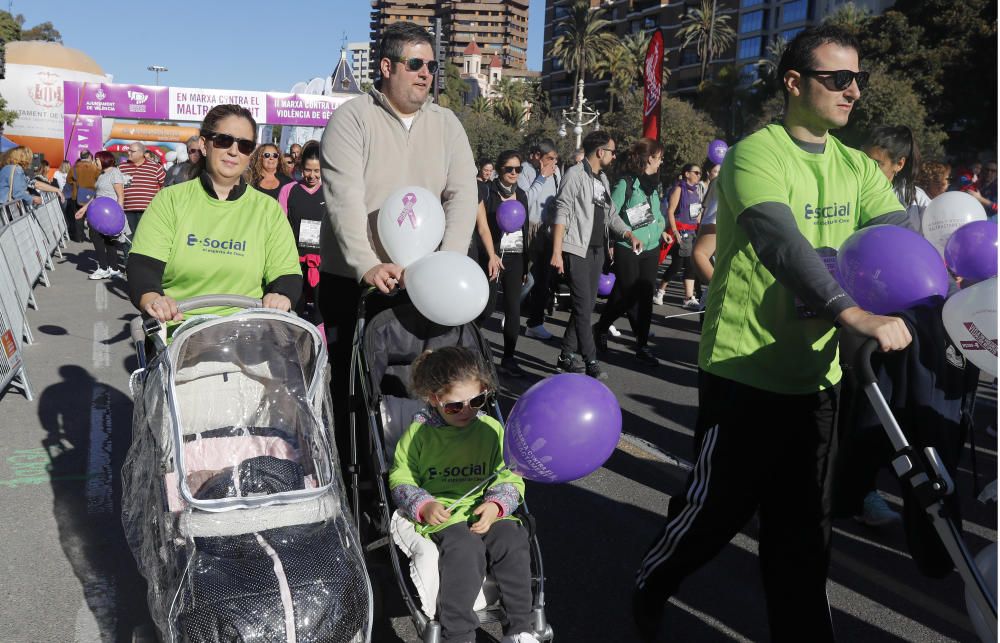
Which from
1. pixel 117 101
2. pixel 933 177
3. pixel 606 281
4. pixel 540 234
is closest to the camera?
pixel 933 177

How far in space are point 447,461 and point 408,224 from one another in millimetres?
1032

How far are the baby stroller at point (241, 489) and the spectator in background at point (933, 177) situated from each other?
221 inches

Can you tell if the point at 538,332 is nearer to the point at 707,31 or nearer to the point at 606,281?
the point at 606,281

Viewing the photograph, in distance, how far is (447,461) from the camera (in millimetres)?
3305

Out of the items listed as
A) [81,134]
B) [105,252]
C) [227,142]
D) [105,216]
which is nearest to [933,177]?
[227,142]

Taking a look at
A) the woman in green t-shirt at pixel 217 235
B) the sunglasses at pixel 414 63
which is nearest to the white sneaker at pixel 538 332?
the woman in green t-shirt at pixel 217 235

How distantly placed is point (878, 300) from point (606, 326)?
5949mm

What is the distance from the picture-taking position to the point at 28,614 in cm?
345

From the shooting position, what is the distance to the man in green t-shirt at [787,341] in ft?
9.07

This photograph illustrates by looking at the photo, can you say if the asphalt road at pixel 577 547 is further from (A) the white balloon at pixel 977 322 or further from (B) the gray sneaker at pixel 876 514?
(A) the white balloon at pixel 977 322

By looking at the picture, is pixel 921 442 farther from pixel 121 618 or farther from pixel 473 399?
pixel 121 618

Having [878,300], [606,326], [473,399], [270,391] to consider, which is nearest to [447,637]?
[473,399]

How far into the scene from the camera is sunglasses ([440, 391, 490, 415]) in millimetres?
3250

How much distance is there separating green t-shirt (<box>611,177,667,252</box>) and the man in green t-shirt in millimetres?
5057
